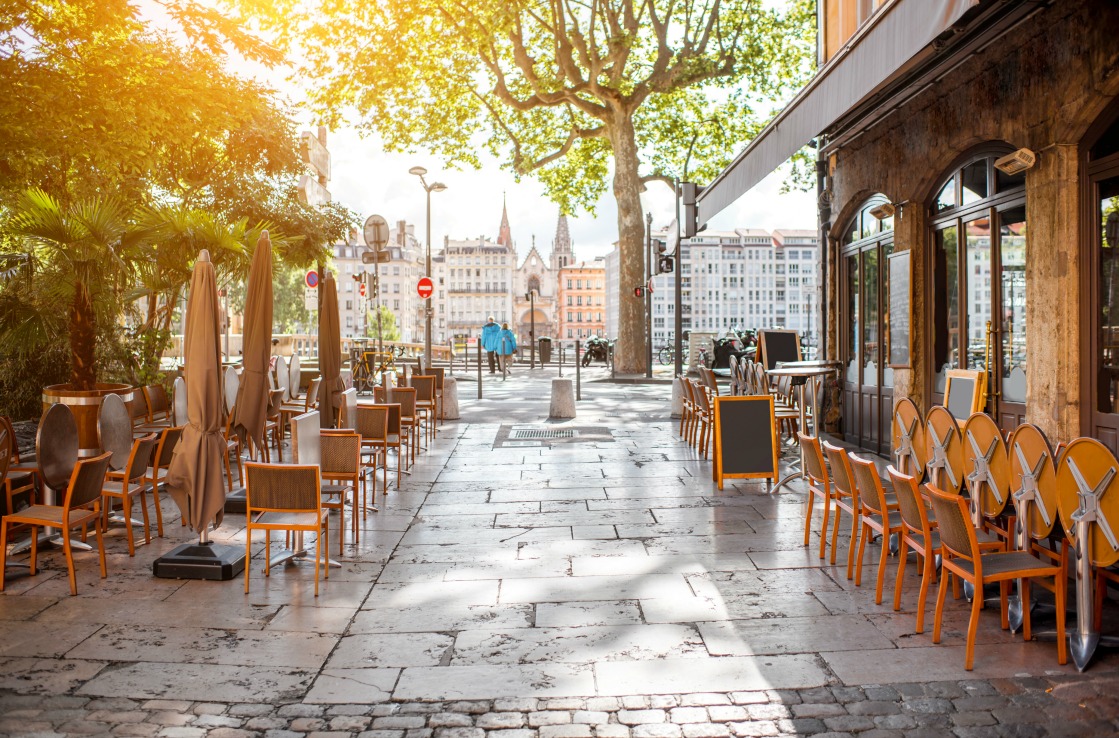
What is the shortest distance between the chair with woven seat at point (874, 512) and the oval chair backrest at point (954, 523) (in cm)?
56

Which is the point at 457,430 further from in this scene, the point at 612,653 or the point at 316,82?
the point at 316,82

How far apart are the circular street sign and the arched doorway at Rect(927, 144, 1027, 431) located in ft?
44.1

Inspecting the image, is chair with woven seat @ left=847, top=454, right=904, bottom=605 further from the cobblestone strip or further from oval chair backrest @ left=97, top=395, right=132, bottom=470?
oval chair backrest @ left=97, top=395, right=132, bottom=470

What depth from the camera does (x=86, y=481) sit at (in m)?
5.71

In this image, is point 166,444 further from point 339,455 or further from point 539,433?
point 539,433

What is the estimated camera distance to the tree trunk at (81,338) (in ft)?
27.4

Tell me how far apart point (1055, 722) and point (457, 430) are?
1078 cm

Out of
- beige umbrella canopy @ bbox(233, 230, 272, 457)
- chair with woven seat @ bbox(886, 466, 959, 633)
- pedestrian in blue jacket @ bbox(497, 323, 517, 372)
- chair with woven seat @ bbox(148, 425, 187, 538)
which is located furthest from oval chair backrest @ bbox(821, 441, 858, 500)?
pedestrian in blue jacket @ bbox(497, 323, 517, 372)

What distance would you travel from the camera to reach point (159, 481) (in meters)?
6.75

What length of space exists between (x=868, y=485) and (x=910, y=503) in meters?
0.59

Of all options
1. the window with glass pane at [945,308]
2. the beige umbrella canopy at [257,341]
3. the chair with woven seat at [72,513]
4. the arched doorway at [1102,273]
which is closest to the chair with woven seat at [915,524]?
the arched doorway at [1102,273]

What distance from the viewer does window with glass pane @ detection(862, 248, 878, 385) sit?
Answer: 1088 cm

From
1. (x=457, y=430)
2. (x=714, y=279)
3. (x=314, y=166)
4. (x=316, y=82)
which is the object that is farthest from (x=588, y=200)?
(x=714, y=279)

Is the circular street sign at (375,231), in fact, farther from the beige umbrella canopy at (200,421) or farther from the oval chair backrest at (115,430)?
the beige umbrella canopy at (200,421)
